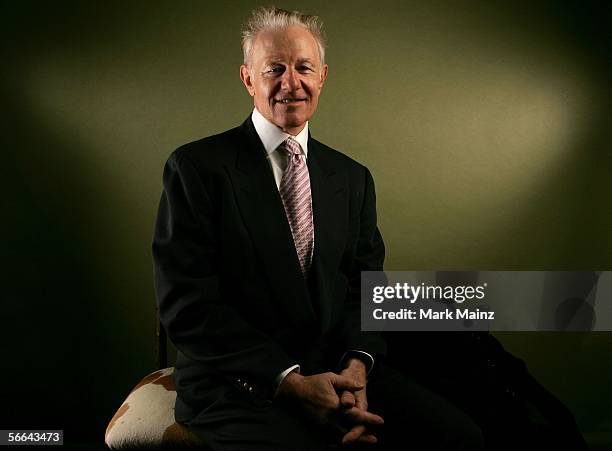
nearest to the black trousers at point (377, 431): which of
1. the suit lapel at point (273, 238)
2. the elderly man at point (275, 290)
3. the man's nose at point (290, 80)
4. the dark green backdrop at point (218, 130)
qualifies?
the elderly man at point (275, 290)

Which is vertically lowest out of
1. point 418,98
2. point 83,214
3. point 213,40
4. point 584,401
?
point 584,401

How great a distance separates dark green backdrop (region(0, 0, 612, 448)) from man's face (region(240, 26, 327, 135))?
902mm

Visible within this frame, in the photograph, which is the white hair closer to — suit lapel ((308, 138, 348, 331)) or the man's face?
the man's face

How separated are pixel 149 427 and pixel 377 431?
558 millimetres

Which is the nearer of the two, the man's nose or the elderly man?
the elderly man

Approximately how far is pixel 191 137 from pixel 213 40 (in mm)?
399

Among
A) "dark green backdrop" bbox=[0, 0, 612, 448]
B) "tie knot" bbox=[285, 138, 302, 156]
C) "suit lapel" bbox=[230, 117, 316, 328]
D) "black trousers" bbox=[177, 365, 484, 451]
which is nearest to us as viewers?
"black trousers" bbox=[177, 365, 484, 451]

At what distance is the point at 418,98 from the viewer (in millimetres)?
2303

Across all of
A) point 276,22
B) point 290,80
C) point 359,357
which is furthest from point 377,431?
point 276,22

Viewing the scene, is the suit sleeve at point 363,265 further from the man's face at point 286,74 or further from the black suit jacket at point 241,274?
the man's face at point 286,74

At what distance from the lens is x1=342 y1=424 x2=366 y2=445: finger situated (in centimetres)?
120

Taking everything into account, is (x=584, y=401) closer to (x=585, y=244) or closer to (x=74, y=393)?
(x=585, y=244)

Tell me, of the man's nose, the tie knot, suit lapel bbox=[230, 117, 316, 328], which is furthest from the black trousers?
the man's nose

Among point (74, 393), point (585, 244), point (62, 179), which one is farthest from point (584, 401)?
point (62, 179)
